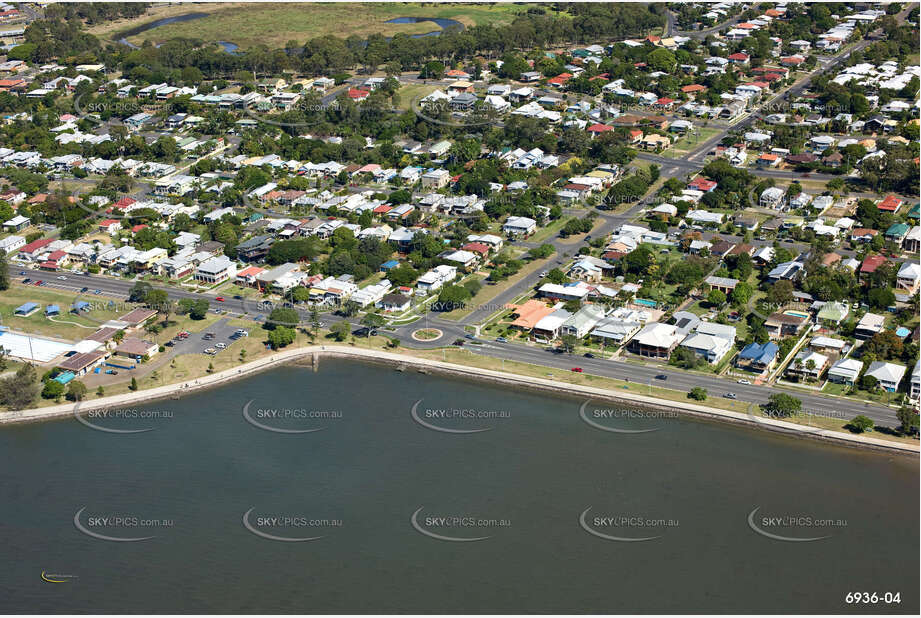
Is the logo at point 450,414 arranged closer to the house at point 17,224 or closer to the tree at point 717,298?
the tree at point 717,298

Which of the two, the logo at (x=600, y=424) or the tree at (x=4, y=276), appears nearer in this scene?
the logo at (x=600, y=424)

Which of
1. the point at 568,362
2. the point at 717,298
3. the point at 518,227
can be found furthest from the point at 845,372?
the point at 518,227

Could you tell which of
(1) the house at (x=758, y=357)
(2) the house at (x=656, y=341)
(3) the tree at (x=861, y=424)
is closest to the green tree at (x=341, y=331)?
(2) the house at (x=656, y=341)

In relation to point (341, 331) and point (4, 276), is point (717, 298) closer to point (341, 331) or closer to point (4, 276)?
point (341, 331)

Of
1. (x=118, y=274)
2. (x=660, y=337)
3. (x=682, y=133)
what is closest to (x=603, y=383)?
(x=660, y=337)

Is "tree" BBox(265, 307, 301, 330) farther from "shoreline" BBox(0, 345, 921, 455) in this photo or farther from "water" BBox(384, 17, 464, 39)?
"water" BBox(384, 17, 464, 39)

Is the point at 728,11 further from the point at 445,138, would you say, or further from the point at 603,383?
the point at 603,383

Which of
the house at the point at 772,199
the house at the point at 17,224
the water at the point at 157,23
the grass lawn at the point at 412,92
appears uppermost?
the water at the point at 157,23
